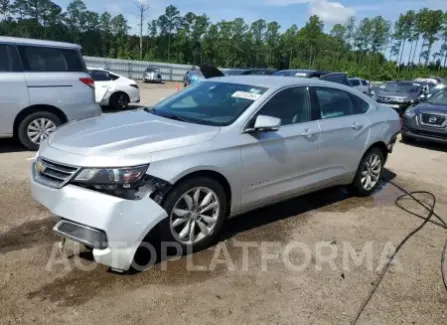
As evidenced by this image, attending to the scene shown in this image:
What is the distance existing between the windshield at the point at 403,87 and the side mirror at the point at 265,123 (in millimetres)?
14758

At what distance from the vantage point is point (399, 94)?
53.6ft

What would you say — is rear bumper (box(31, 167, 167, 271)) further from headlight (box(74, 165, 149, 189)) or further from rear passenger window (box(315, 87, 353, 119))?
rear passenger window (box(315, 87, 353, 119))

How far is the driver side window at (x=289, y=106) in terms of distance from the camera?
4.23m

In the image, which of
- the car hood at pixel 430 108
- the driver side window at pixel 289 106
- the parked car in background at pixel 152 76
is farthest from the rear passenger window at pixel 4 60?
the parked car in background at pixel 152 76

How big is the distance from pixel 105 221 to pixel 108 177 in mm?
327

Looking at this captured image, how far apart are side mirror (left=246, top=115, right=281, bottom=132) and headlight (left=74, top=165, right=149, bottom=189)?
129 cm

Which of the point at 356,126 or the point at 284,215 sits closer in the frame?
the point at 284,215

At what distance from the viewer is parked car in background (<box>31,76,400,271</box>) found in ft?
10.2

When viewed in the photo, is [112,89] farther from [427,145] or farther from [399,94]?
[399,94]

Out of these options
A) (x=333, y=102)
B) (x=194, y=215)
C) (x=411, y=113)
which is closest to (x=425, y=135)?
(x=411, y=113)

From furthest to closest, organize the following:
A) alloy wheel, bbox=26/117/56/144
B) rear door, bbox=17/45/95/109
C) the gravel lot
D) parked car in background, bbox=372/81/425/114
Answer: parked car in background, bbox=372/81/425/114, alloy wheel, bbox=26/117/56/144, rear door, bbox=17/45/95/109, the gravel lot

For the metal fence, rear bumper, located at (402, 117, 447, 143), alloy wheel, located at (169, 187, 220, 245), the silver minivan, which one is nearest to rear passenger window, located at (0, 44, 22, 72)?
the silver minivan

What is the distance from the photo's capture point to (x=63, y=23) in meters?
56.0

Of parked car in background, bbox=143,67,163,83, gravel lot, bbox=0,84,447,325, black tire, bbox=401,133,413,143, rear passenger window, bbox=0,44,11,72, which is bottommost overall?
parked car in background, bbox=143,67,163,83
